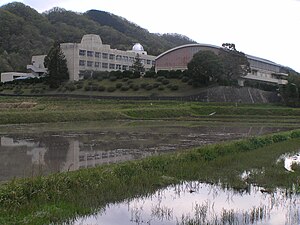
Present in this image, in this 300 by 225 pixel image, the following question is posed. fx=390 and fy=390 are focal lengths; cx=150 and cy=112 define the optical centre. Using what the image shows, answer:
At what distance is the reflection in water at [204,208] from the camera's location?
6738 mm

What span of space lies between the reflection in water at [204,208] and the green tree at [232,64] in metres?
43.6

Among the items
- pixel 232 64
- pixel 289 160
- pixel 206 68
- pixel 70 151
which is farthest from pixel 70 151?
pixel 232 64

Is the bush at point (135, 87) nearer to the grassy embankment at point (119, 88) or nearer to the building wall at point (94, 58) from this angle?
the grassy embankment at point (119, 88)

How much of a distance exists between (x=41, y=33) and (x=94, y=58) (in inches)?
1647

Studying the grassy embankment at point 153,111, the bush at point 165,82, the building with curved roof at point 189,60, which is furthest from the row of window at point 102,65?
the grassy embankment at point 153,111

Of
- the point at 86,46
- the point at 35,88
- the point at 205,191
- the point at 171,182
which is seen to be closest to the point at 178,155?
the point at 171,182

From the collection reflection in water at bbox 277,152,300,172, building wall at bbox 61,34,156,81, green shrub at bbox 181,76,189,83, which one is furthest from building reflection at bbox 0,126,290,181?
building wall at bbox 61,34,156,81

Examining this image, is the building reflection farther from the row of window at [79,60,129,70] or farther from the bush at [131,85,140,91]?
the row of window at [79,60,129,70]

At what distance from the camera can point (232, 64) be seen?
170 ft

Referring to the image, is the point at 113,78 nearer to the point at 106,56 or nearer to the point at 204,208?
the point at 106,56

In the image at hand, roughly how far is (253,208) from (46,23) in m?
109

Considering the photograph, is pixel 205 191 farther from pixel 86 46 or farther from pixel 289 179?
pixel 86 46

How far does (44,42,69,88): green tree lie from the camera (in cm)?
6006

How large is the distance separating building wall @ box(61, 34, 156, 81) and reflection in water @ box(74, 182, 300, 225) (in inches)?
2360
